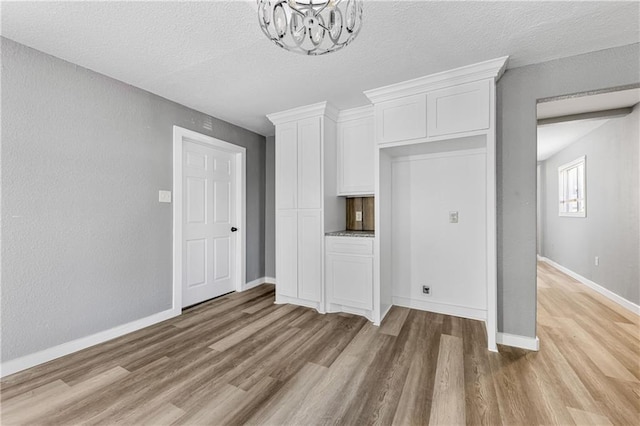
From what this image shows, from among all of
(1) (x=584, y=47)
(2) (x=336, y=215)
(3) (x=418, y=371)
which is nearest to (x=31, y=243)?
(2) (x=336, y=215)

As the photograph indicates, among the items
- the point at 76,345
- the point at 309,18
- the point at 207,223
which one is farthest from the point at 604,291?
the point at 76,345

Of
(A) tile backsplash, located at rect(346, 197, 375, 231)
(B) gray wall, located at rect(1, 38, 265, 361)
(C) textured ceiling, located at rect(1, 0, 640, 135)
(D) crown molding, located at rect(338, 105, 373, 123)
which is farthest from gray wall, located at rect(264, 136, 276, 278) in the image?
(C) textured ceiling, located at rect(1, 0, 640, 135)

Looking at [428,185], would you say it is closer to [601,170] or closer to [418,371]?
[418,371]

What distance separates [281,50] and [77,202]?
2136 millimetres

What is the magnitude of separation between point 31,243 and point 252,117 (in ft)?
8.21

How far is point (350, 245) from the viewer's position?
9.99 feet

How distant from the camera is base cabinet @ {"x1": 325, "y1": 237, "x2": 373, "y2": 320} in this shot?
2.95 metres

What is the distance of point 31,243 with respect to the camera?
207 cm

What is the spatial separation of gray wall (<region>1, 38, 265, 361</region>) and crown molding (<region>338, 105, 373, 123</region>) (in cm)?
194

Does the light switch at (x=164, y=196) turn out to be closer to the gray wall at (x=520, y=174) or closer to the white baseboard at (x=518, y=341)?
the gray wall at (x=520, y=174)

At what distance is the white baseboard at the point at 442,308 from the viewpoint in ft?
9.50

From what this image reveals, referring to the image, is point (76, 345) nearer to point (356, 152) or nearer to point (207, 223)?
point (207, 223)

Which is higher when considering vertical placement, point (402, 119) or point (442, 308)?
point (402, 119)

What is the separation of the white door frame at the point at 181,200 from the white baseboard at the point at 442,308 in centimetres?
224
